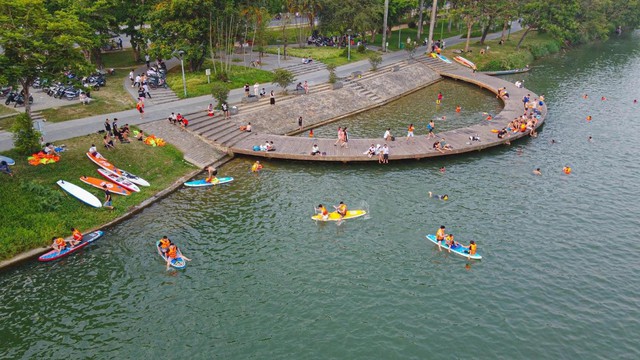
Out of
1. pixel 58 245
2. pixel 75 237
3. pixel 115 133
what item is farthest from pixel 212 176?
pixel 58 245

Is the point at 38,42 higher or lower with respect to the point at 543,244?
higher

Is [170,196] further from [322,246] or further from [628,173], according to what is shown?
[628,173]

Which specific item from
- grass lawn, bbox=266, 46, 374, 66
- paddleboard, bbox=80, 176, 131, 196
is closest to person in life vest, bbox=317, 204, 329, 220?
paddleboard, bbox=80, 176, 131, 196

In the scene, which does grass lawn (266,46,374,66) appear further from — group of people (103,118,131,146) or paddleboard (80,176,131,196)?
paddleboard (80,176,131,196)

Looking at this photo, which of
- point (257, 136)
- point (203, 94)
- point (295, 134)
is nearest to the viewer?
point (257, 136)

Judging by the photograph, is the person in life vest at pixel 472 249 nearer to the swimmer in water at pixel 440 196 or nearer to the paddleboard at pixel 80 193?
the swimmer in water at pixel 440 196

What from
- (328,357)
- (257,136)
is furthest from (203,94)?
(328,357)
